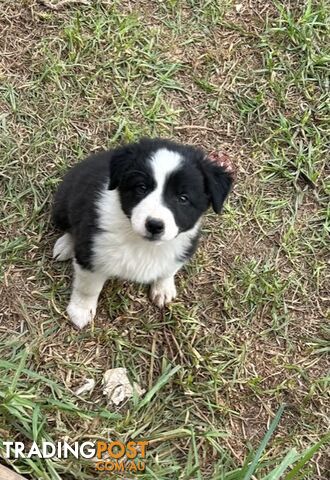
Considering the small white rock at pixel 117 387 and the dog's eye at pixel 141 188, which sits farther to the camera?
the small white rock at pixel 117 387

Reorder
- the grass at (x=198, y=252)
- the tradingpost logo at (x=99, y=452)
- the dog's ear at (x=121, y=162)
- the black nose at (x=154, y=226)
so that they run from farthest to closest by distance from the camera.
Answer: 1. the grass at (x=198, y=252)
2. the tradingpost logo at (x=99, y=452)
3. the dog's ear at (x=121, y=162)
4. the black nose at (x=154, y=226)

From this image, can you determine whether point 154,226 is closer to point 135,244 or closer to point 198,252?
point 135,244

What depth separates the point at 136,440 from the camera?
3.47m

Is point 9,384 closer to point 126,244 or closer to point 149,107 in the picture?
point 126,244

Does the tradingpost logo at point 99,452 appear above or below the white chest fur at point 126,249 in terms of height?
below

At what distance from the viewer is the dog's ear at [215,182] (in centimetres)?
315

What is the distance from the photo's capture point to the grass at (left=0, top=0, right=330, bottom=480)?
11.7 feet

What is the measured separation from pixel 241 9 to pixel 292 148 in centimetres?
114

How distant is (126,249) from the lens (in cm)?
338

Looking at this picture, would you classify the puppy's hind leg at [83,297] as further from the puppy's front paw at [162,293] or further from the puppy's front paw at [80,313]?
the puppy's front paw at [162,293]

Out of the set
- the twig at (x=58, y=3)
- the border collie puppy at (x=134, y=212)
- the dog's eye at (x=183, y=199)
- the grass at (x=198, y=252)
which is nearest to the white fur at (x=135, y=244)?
the border collie puppy at (x=134, y=212)

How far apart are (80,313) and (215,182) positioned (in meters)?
1.16

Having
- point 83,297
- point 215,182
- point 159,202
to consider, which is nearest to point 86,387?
point 83,297

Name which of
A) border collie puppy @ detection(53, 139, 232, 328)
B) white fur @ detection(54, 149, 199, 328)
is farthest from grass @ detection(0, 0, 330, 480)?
white fur @ detection(54, 149, 199, 328)
